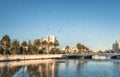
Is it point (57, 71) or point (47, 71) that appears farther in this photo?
point (57, 71)

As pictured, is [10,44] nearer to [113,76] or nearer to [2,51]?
[2,51]

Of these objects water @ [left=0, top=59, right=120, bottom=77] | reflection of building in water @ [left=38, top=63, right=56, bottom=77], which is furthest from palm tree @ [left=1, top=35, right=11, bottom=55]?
reflection of building in water @ [left=38, top=63, right=56, bottom=77]

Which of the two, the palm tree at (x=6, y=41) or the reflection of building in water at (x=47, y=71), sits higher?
the palm tree at (x=6, y=41)

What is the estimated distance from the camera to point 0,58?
133m

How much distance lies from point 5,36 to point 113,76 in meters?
117

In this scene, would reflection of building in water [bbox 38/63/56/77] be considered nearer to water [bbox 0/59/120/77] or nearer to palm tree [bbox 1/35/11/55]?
water [bbox 0/59/120/77]

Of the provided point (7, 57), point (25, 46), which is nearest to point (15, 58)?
point (7, 57)

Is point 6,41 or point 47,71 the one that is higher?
point 6,41

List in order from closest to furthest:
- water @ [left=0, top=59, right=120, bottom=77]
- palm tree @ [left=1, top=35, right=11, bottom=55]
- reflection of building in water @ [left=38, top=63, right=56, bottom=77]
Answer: reflection of building in water @ [left=38, top=63, right=56, bottom=77], water @ [left=0, top=59, right=120, bottom=77], palm tree @ [left=1, top=35, right=11, bottom=55]

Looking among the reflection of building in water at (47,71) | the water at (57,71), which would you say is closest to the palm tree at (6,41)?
the water at (57,71)

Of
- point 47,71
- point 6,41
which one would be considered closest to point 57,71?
point 47,71

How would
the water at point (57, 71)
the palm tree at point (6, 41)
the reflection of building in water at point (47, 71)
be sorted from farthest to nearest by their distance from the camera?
1. the palm tree at point (6, 41)
2. the water at point (57, 71)
3. the reflection of building in water at point (47, 71)

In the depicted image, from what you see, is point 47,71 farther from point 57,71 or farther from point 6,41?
point 6,41

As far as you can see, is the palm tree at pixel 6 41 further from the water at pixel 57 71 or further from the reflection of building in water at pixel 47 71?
the reflection of building in water at pixel 47 71
